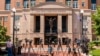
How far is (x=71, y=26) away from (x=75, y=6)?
7274 millimetres

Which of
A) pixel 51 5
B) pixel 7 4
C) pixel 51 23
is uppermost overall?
pixel 7 4

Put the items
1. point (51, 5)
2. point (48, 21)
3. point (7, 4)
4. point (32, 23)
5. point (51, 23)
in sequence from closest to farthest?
1. point (51, 5)
2. point (32, 23)
3. point (51, 23)
4. point (48, 21)
5. point (7, 4)

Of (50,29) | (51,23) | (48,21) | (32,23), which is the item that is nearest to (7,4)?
(32,23)

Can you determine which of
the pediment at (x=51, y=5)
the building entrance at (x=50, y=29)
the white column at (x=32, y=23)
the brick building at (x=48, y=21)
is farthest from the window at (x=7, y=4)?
the pediment at (x=51, y=5)

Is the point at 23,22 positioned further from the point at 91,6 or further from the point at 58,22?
the point at 91,6

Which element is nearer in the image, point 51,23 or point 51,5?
point 51,5

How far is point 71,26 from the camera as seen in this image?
66875 millimetres

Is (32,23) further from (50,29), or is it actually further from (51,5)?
(51,5)

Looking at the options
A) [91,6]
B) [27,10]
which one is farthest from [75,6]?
[27,10]

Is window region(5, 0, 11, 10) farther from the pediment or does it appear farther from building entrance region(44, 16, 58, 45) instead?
the pediment

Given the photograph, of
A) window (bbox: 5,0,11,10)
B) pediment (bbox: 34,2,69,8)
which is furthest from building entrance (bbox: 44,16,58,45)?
window (bbox: 5,0,11,10)

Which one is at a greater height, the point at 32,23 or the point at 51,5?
the point at 51,5

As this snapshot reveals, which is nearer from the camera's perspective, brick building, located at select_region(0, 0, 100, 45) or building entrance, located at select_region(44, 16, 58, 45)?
brick building, located at select_region(0, 0, 100, 45)

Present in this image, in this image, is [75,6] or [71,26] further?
[75,6]
